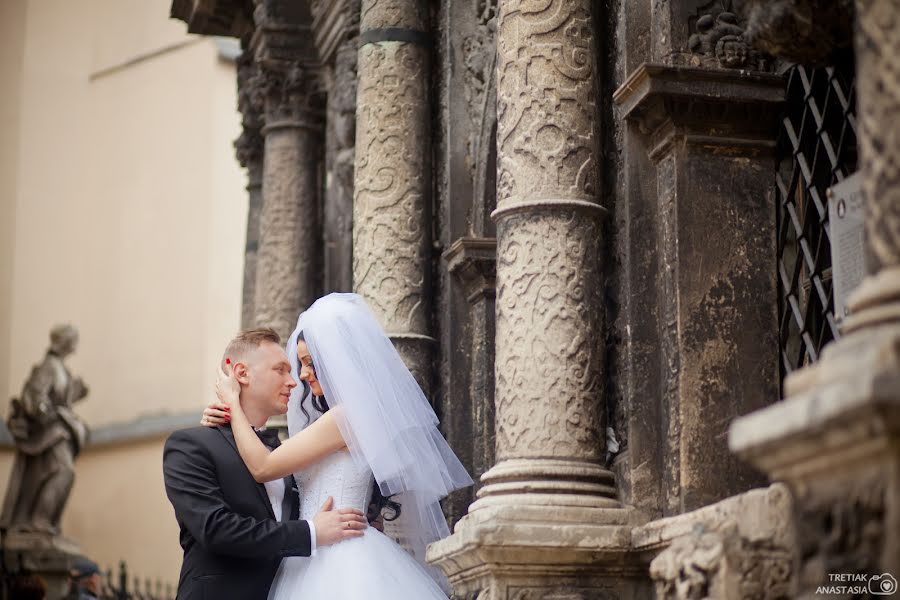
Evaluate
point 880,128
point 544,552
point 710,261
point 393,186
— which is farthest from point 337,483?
point 393,186

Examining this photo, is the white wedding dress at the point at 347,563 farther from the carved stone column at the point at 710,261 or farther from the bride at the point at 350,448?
the carved stone column at the point at 710,261

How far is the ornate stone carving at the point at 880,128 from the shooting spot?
10.4 ft

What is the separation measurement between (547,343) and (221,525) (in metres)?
1.66

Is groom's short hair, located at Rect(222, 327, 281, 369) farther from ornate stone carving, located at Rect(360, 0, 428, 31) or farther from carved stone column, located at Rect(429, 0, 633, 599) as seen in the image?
ornate stone carving, located at Rect(360, 0, 428, 31)

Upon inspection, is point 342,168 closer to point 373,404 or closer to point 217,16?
point 217,16

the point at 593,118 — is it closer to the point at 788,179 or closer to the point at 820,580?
the point at 788,179

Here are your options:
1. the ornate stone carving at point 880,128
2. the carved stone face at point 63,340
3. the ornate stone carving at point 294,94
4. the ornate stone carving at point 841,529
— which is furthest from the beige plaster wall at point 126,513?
the ornate stone carving at point 880,128

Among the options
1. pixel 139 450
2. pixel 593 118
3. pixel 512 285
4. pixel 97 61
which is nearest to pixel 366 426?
pixel 512 285

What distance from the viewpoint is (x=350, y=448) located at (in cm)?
525

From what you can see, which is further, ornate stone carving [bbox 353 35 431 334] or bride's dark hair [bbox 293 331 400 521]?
ornate stone carving [bbox 353 35 431 334]

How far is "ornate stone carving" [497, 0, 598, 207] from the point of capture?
20.4ft

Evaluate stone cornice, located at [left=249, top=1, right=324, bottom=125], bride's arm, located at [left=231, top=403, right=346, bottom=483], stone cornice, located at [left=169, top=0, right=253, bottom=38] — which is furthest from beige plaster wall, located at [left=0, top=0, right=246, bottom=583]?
bride's arm, located at [left=231, top=403, right=346, bottom=483]

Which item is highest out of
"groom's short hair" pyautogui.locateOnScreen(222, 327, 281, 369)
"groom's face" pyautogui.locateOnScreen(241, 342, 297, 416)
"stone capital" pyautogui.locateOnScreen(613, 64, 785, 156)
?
"stone capital" pyautogui.locateOnScreen(613, 64, 785, 156)

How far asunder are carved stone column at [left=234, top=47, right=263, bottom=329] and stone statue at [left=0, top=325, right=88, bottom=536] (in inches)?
202
